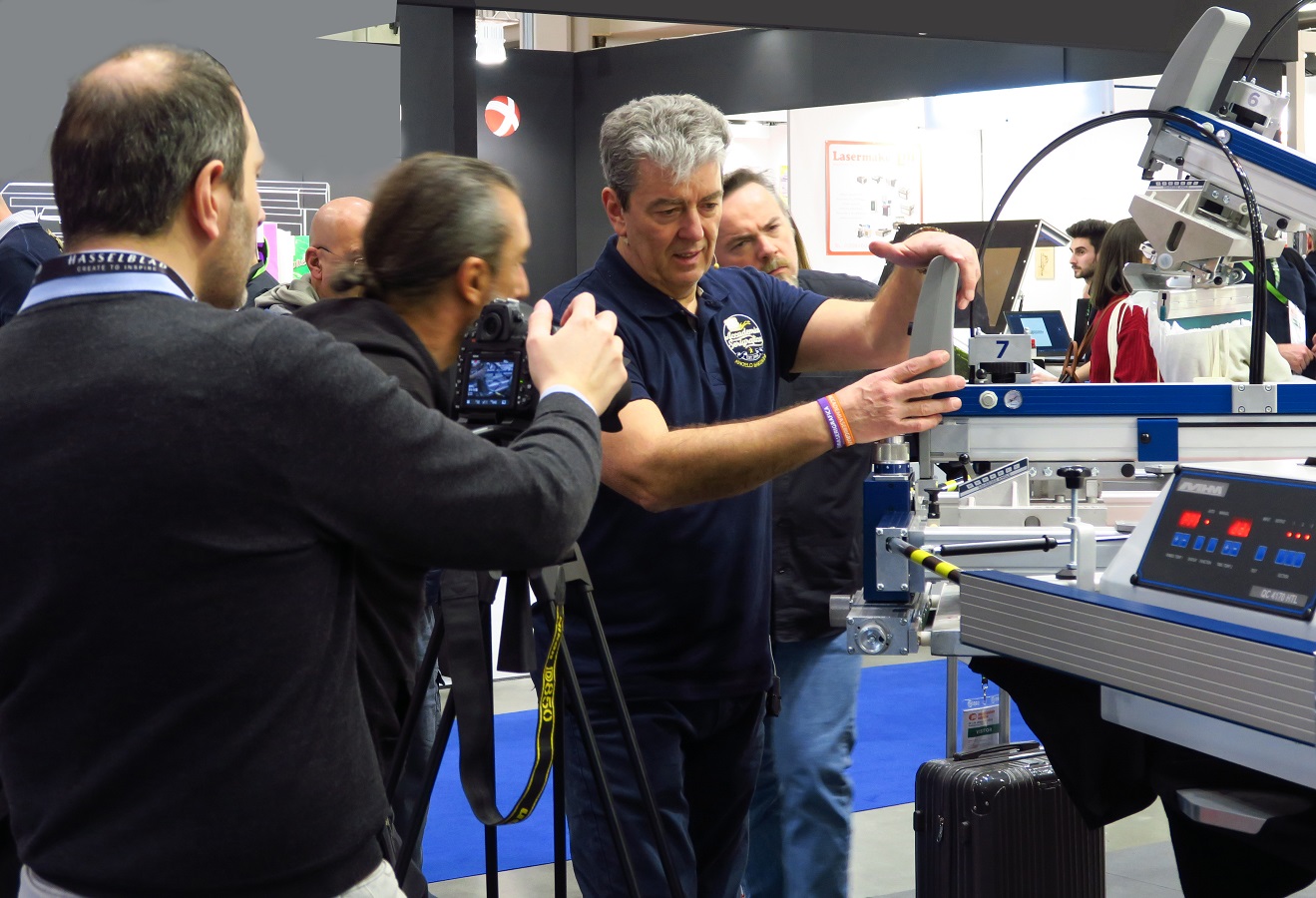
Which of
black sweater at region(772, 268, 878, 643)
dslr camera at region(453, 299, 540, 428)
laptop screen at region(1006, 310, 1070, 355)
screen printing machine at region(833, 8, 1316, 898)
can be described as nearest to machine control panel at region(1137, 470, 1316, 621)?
screen printing machine at region(833, 8, 1316, 898)

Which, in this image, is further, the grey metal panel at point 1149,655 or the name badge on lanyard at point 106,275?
the grey metal panel at point 1149,655

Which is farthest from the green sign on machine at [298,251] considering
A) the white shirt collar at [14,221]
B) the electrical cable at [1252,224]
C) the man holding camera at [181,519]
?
the man holding camera at [181,519]

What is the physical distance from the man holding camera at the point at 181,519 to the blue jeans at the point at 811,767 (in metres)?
1.75

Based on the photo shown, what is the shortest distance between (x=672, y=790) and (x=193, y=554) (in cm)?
118

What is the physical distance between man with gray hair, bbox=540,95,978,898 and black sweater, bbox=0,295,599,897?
2.88 ft

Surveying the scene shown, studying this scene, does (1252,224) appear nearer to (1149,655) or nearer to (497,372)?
(1149,655)

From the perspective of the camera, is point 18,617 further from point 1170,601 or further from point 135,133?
point 1170,601

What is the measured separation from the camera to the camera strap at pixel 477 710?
1.50m

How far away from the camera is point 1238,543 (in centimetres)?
148

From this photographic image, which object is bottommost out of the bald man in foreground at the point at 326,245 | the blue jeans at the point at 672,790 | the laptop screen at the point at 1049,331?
the blue jeans at the point at 672,790

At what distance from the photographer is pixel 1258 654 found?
1284mm

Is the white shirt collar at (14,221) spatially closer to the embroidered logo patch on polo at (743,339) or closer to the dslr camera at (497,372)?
the embroidered logo patch on polo at (743,339)

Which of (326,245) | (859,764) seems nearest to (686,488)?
(326,245)

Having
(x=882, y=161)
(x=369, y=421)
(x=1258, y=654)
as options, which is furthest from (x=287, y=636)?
(x=882, y=161)
